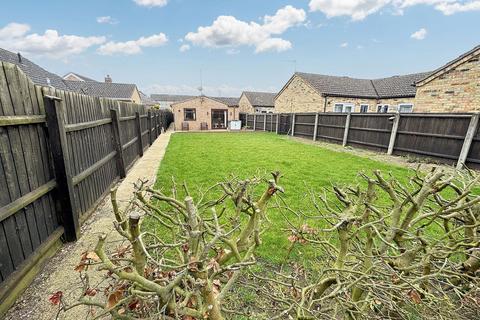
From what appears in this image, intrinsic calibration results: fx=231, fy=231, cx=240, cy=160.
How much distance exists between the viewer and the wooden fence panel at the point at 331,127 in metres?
13.1

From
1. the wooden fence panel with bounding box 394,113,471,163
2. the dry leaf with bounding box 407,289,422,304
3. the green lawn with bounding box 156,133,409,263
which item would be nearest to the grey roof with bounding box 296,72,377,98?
the wooden fence panel with bounding box 394,113,471,163

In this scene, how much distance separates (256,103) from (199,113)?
44.7 feet

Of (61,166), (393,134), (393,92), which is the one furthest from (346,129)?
(61,166)

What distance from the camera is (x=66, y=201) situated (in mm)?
3135

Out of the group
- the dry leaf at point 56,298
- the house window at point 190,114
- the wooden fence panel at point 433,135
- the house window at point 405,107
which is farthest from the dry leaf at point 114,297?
the house window at point 190,114

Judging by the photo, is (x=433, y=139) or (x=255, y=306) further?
(x=433, y=139)

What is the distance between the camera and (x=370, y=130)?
1116cm

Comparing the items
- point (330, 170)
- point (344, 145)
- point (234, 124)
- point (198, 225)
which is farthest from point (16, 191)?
point (234, 124)

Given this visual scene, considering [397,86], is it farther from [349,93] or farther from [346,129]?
[346,129]

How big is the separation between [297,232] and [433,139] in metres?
9.25

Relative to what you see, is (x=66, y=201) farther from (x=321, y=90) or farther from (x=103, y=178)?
(x=321, y=90)

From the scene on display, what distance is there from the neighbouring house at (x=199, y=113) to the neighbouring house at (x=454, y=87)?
1988 cm

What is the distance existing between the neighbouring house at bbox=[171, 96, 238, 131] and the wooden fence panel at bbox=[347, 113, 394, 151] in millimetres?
18132

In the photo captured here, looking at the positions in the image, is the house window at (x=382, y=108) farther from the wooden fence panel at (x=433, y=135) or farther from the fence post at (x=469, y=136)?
the fence post at (x=469, y=136)
